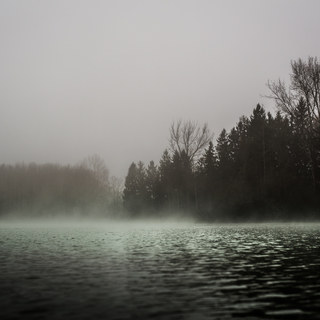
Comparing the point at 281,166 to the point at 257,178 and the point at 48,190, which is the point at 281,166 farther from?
the point at 48,190

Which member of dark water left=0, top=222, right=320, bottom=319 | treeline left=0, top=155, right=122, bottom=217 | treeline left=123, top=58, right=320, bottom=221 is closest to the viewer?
dark water left=0, top=222, right=320, bottom=319

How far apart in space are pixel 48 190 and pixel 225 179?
27005mm

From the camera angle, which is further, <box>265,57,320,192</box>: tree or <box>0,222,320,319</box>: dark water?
<box>265,57,320,192</box>: tree

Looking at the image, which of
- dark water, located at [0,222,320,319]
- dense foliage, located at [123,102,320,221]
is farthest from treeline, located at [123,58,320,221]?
dark water, located at [0,222,320,319]

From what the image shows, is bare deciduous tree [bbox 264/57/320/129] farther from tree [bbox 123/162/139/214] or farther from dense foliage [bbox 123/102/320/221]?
tree [bbox 123/162/139/214]

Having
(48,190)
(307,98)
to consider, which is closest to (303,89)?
(307,98)

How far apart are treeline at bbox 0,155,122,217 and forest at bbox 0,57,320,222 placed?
0.48 feet

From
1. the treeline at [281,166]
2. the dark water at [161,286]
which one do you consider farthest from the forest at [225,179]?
the dark water at [161,286]

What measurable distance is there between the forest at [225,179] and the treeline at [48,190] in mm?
146

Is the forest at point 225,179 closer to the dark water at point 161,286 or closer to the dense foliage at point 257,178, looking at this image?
the dense foliage at point 257,178

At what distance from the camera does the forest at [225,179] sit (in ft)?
142

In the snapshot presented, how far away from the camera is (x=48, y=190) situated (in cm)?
6366

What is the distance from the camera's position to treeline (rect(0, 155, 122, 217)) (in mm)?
62438

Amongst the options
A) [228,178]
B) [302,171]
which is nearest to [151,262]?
[302,171]
